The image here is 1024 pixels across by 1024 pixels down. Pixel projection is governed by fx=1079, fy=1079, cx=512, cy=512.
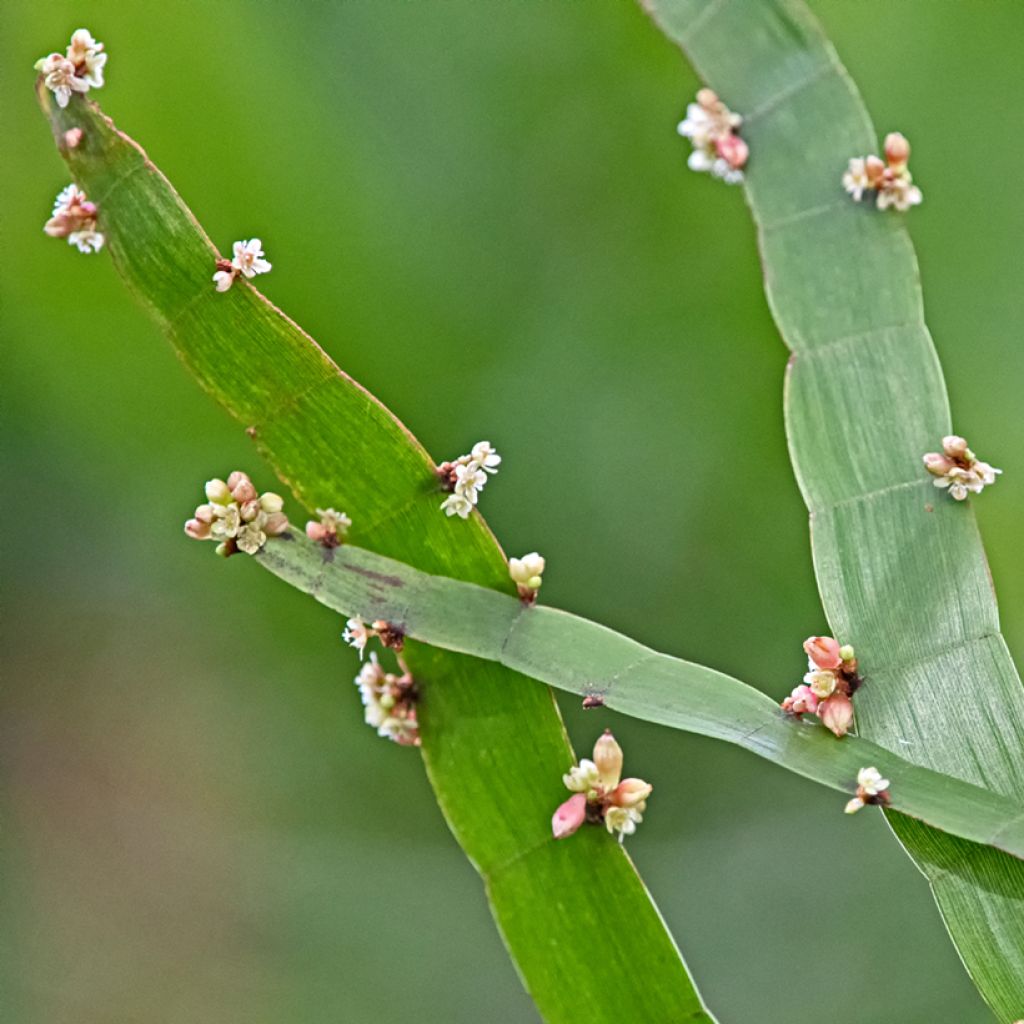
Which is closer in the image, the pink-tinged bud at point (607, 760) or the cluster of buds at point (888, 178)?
the pink-tinged bud at point (607, 760)

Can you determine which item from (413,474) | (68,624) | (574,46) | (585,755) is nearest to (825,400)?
(413,474)

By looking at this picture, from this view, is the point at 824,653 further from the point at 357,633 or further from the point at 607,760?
the point at 357,633

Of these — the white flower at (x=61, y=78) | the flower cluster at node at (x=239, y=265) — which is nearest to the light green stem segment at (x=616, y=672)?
the flower cluster at node at (x=239, y=265)

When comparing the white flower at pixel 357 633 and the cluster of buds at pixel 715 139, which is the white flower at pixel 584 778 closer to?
the white flower at pixel 357 633

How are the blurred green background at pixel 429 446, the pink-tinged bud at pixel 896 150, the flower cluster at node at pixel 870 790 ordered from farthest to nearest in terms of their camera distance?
1. the blurred green background at pixel 429 446
2. the pink-tinged bud at pixel 896 150
3. the flower cluster at node at pixel 870 790

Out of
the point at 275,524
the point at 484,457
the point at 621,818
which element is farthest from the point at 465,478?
the point at 621,818
